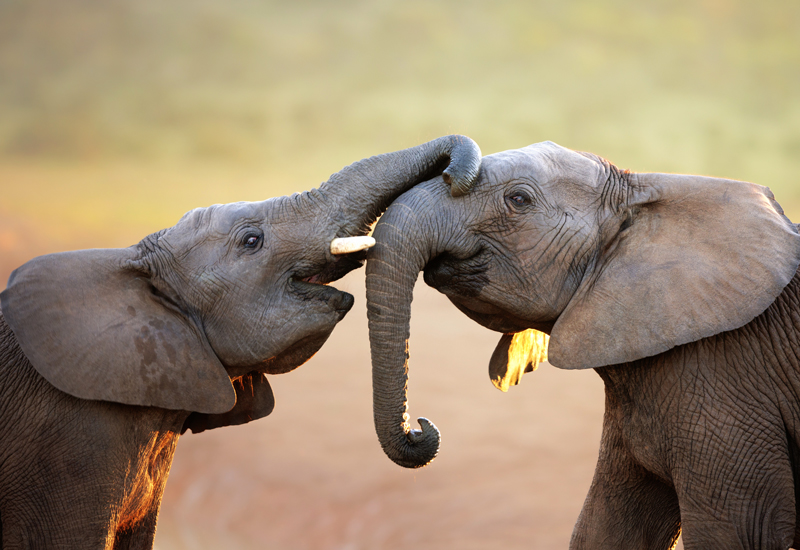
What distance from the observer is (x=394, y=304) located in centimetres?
336

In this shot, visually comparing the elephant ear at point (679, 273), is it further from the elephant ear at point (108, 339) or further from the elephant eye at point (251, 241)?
the elephant ear at point (108, 339)

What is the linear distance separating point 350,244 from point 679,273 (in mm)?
1451

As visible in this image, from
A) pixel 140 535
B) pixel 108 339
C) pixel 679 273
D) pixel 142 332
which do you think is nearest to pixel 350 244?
pixel 142 332

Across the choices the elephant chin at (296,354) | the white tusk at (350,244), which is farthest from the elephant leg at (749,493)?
the elephant chin at (296,354)

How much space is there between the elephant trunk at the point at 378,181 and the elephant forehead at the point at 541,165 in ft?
0.46

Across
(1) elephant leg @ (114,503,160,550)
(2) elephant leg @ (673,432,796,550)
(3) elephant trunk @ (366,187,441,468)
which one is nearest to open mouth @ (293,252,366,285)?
(3) elephant trunk @ (366,187,441,468)

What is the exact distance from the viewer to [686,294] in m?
3.23

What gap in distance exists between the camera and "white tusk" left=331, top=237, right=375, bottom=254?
340 centimetres

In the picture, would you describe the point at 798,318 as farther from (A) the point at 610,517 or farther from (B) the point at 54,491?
(B) the point at 54,491

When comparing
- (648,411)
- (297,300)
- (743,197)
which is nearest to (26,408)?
(297,300)

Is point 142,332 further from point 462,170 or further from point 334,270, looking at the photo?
point 462,170

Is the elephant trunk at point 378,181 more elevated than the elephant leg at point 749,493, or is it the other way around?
the elephant trunk at point 378,181

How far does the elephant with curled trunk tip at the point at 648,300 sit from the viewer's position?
10.4ft

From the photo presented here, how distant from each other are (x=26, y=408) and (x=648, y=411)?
2.90 m
